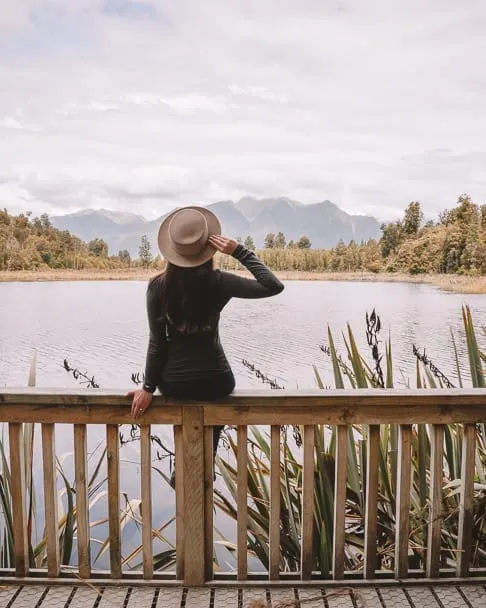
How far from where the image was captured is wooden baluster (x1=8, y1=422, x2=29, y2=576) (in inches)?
73.2

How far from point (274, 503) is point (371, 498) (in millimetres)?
306

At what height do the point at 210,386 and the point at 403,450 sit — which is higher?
the point at 210,386

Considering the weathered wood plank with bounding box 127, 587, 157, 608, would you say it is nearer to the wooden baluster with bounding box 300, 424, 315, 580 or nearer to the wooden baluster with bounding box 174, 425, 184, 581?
the wooden baluster with bounding box 174, 425, 184, 581

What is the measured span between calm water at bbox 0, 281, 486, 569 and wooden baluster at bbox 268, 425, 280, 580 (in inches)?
101

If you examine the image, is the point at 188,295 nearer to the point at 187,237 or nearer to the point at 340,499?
the point at 187,237

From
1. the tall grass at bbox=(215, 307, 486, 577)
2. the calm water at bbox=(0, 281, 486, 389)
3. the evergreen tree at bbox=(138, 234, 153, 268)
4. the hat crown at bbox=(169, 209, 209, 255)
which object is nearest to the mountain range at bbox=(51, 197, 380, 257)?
the evergreen tree at bbox=(138, 234, 153, 268)

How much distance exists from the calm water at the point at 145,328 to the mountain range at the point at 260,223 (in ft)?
1.55

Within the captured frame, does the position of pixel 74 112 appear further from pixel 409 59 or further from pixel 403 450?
pixel 403 450

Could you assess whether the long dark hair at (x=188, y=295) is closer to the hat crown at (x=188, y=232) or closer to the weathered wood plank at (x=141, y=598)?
the hat crown at (x=188, y=232)

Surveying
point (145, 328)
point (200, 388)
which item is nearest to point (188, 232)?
point (200, 388)

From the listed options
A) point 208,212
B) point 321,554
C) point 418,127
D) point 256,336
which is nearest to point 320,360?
point 256,336

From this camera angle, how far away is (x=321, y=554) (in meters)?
1.96

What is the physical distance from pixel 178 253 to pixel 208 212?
16 cm

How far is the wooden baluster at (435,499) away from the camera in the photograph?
1873 millimetres
